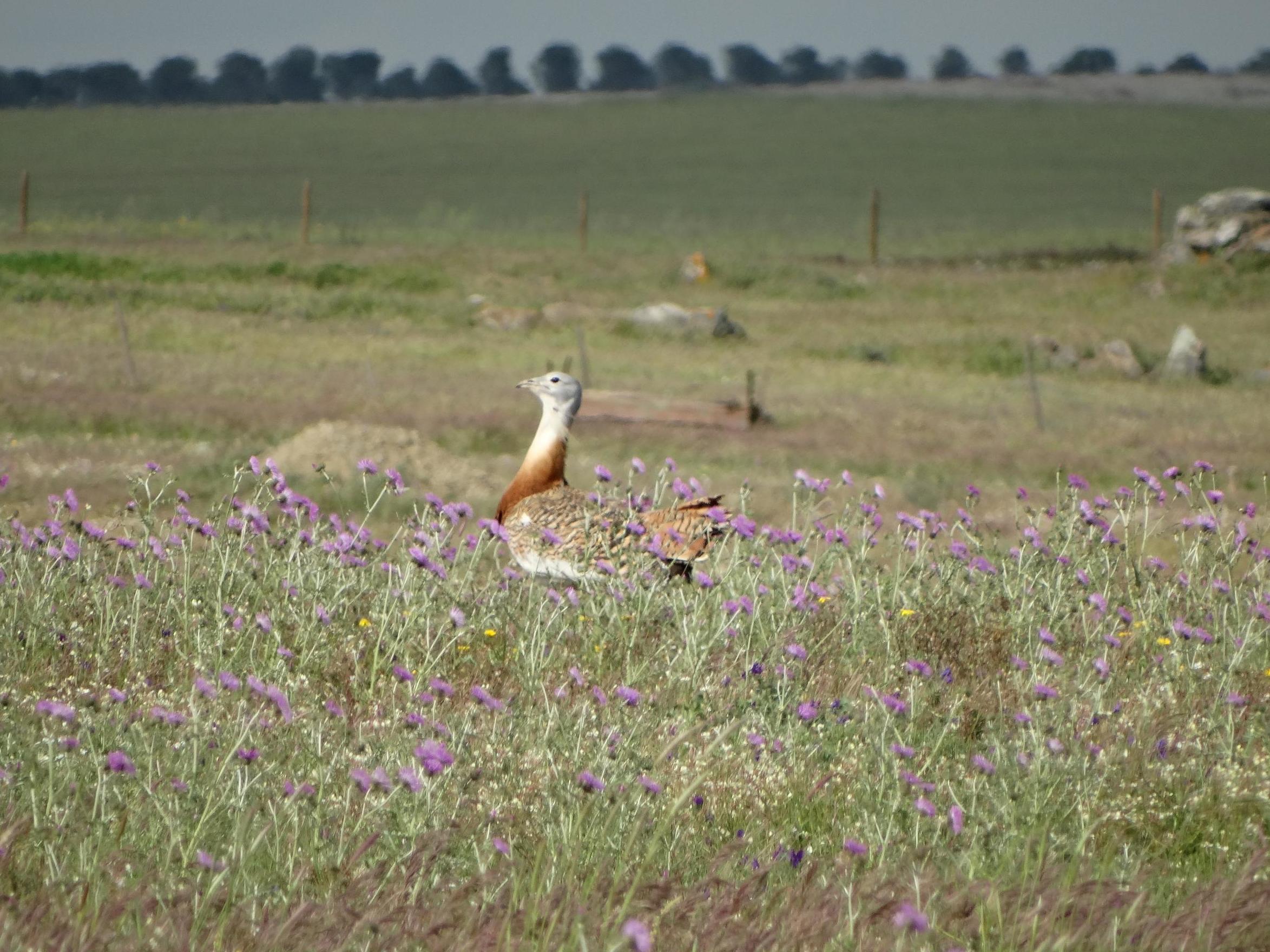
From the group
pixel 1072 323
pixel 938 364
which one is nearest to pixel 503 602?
pixel 938 364

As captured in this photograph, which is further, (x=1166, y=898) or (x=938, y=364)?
(x=938, y=364)

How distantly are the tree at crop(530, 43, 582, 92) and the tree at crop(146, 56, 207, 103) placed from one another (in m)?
33.4

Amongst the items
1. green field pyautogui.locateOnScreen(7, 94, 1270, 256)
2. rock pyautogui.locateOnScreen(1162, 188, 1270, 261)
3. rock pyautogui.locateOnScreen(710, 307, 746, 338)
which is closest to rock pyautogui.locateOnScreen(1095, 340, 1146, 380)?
rock pyautogui.locateOnScreen(710, 307, 746, 338)

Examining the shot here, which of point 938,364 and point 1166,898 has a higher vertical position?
point 1166,898

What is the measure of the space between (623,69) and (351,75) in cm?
2303

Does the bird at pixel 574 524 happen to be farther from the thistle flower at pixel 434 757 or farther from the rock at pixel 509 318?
the rock at pixel 509 318

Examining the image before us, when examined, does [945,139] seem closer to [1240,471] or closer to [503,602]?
[1240,471]


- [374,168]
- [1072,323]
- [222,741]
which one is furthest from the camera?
[374,168]

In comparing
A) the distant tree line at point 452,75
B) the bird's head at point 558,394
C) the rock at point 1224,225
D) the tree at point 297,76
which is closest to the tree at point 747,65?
the distant tree line at point 452,75

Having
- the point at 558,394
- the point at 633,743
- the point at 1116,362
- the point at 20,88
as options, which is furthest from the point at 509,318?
the point at 20,88

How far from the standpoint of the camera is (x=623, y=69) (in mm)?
125938

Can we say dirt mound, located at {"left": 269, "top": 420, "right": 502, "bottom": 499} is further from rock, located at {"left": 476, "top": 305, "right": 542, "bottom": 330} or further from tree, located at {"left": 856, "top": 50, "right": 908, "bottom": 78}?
tree, located at {"left": 856, "top": 50, "right": 908, "bottom": 78}

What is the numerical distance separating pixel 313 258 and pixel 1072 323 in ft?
49.7

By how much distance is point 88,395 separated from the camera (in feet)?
57.2
